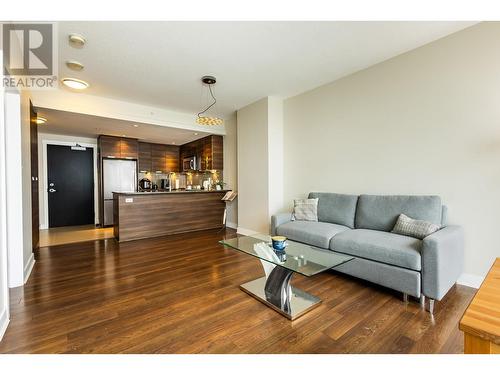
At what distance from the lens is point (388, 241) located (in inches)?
87.1

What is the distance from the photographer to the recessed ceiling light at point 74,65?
2857 millimetres

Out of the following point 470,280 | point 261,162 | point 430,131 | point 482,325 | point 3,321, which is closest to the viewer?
point 482,325

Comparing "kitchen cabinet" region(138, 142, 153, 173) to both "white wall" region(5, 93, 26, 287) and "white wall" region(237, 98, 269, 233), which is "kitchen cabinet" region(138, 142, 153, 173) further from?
"white wall" region(5, 93, 26, 287)

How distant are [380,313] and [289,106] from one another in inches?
141

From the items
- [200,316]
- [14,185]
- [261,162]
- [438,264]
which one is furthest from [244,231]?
[14,185]

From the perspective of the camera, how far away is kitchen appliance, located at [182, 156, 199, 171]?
20.8ft

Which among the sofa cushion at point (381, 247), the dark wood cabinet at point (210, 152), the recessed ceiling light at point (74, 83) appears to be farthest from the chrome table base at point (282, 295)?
the dark wood cabinet at point (210, 152)

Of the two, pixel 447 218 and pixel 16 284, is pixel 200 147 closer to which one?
pixel 16 284

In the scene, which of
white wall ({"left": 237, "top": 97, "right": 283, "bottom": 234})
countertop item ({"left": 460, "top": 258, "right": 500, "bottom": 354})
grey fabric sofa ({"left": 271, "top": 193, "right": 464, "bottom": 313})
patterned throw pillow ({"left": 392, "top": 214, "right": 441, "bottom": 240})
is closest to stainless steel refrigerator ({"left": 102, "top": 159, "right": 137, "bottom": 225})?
white wall ({"left": 237, "top": 97, "right": 283, "bottom": 234})

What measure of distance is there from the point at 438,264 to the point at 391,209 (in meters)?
0.95

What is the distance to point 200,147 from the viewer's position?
618 cm

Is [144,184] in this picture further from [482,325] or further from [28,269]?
[482,325]
